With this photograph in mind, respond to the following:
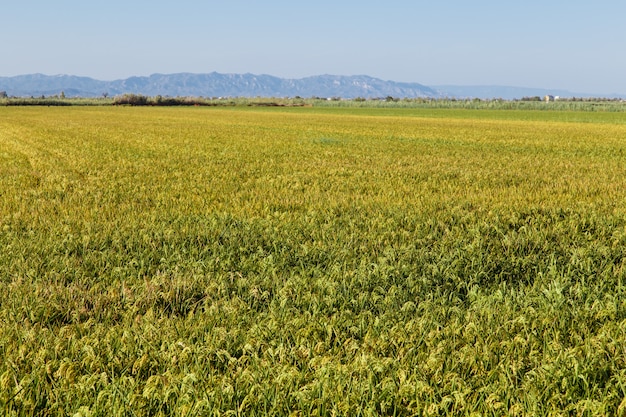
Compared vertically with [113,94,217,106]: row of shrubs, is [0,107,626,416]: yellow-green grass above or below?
below

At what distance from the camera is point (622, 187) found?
41.7 feet

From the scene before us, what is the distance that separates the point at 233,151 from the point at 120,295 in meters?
15.6

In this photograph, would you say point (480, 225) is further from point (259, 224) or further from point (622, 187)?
point (622, 187)

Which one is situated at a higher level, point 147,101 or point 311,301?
point 147,101

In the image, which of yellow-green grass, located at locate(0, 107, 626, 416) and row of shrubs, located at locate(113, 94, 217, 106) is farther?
row of shrubs, located at locate(113, 94, 217, 106)

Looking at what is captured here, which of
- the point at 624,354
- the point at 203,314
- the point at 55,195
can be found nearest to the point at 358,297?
the point at 203,314

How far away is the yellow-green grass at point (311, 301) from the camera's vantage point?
363cm

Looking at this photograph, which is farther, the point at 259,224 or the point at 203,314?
the point at 259,224

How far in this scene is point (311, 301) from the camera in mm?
5324

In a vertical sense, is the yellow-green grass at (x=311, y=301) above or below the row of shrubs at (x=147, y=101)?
below

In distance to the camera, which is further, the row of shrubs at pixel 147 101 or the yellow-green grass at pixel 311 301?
the row of shrubs at pixel 147 101

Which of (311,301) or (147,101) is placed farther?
(147,101)

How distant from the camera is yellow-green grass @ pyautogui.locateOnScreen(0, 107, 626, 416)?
363 cm

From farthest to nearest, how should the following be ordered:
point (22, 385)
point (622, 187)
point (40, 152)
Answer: point (40, 152), point (622, 187), point (22, 385)
